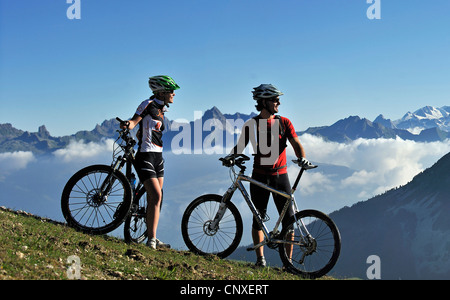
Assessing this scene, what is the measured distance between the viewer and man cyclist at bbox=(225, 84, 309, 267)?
30.2 ft

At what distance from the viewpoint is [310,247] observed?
8.61 metres

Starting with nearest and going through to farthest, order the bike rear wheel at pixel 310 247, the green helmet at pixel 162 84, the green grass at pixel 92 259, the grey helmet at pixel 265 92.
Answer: the green grass at pixel 92 259
the bike rear wheel at pixel 310 247
the grey helmet at pixel 265 92
the green helmet at pixel 162 84

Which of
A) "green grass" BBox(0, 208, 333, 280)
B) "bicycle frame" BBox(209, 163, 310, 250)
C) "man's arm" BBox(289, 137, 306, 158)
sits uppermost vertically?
"man's arm" BBox(289, 137, 306, 158)

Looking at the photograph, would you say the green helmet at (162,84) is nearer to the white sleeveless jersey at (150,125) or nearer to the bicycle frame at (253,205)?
the white sleeveless jersey at (150,125)

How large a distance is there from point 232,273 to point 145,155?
3157mm

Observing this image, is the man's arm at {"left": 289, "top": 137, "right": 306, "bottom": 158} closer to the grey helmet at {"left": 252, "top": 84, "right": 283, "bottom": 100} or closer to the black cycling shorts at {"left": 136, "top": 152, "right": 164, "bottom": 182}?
the grey helmet at {"left": 252, "top": 84, "right": 283, "bottom": 100}

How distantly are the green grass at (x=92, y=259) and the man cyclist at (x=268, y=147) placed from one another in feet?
3.91

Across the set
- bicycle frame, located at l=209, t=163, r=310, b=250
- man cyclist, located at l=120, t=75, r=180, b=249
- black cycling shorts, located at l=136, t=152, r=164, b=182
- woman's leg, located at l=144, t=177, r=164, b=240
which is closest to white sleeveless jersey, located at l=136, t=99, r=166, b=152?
man cyclist, located at l=120, t=75, r=180, b=249

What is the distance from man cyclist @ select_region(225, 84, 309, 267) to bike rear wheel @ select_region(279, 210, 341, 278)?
0.38m

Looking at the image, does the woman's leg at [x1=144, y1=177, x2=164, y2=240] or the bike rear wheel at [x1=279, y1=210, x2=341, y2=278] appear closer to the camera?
the bike rear wheel at [x1=279, y1=210, x2=341, y2=278]

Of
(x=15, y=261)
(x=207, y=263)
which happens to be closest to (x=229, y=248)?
(x=207, y=263)

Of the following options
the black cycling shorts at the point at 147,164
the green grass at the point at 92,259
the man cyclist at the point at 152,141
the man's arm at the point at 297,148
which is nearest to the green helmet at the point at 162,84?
the man cyclist at the point at 152,141

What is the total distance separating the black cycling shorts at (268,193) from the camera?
9.18 metres
